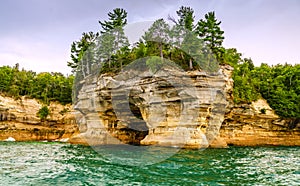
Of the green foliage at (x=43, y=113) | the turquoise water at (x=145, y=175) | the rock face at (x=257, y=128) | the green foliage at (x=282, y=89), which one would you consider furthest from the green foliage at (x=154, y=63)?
the green foliage at (x=43, y=113)

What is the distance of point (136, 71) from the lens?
28.1 metres

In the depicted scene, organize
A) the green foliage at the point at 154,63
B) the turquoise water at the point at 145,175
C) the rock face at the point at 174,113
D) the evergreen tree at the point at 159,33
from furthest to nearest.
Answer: the evergreen tree at the point at 159,33 < the green foliage at the point at 154,63 < the rock face at the point at 174,113 < the turquoise water at the point at 145,175

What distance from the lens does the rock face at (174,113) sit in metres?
24.9

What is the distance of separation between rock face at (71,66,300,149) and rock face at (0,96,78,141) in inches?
311

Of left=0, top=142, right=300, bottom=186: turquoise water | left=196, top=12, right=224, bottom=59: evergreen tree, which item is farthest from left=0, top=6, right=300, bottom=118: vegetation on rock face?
left=0, top=142, right=300, bottom=186: turquoise water

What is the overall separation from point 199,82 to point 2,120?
29709 millimetres

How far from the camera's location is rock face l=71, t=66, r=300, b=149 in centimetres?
2491

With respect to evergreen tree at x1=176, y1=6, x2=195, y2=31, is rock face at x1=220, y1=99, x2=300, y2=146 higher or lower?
lower

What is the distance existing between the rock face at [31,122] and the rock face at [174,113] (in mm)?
7887

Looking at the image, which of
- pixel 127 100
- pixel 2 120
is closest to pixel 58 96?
pixel 2 120

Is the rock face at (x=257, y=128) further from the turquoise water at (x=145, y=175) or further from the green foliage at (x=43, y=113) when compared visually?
the green foliage at (x=43, y=113)

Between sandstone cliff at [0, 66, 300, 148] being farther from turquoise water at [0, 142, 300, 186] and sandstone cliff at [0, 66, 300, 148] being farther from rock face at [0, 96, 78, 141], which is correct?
turquoise water at [0, 142, 300, 186]

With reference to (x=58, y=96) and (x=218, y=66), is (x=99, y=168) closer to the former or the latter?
(x=218, y=66)

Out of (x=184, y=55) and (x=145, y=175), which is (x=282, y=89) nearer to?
(x=184, y=55)
